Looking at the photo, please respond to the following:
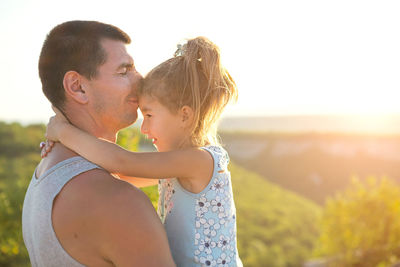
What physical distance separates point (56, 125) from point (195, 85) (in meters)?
0.82

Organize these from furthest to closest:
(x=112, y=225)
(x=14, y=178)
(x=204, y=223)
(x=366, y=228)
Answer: (x=366, y=228) → (x=14, y=178) → (x=204, y=223) → (x=112, y=225)

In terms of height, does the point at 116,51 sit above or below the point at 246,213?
above

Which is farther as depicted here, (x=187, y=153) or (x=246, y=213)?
(x=246, y=213)

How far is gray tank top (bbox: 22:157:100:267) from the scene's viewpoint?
1.94 m

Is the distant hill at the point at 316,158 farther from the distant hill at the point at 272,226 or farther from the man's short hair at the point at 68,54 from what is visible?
the man's short hair at the point at 68,54

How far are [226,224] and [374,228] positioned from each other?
25.3 feet

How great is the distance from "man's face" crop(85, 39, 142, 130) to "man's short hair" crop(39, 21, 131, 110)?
4 cm

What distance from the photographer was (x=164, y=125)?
2742 mm

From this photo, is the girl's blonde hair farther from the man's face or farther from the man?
the man

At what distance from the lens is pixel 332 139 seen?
112ft

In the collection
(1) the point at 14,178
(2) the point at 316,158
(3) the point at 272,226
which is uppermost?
(1) the point at 14,178

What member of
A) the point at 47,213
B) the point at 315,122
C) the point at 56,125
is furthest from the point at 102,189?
the point at 315,122

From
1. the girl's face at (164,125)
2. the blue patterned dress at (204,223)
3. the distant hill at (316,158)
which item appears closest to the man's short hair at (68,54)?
the girl's face at (164,125)

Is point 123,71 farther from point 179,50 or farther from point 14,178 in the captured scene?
point 14,178
